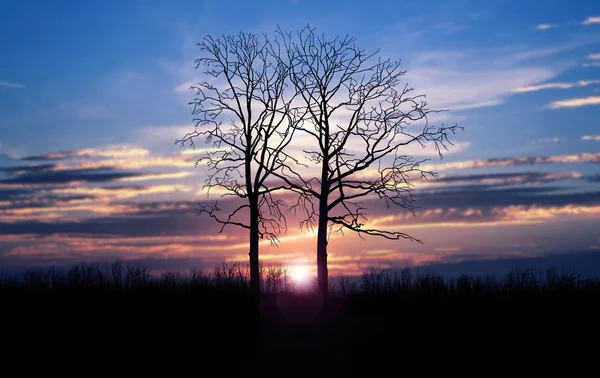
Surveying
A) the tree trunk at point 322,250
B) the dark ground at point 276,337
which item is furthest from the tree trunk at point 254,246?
the dark ground at point 276,337

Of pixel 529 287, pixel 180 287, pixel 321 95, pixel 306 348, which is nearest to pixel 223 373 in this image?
pixel 306 348

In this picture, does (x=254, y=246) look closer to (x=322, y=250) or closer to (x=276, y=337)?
(x=322, y=250)

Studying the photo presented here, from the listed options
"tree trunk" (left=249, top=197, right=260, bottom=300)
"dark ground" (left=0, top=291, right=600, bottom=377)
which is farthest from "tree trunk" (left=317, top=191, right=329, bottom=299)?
"dark ground" (left=0, top=291, right=600, bottom=377)

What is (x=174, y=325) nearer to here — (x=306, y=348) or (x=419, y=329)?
(x=306, y=348)

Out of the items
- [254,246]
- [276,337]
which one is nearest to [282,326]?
[276,337]

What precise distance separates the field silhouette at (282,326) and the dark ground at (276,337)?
0.12 ft

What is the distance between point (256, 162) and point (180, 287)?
8.15 meters

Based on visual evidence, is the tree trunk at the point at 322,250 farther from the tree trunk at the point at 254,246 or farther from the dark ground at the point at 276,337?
the dark ground at the point at 276,337

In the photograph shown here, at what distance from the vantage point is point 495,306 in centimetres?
2727

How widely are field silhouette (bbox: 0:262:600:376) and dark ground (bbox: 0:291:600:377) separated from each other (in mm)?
37

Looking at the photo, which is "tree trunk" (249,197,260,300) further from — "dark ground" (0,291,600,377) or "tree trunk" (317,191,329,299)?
"dark ground" (0,291,600,377)

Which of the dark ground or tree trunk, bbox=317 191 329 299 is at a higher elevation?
tree trunk, bbox=317 191 329 299

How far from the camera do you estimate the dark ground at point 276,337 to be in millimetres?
22703

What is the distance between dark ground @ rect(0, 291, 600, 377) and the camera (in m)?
22.7
